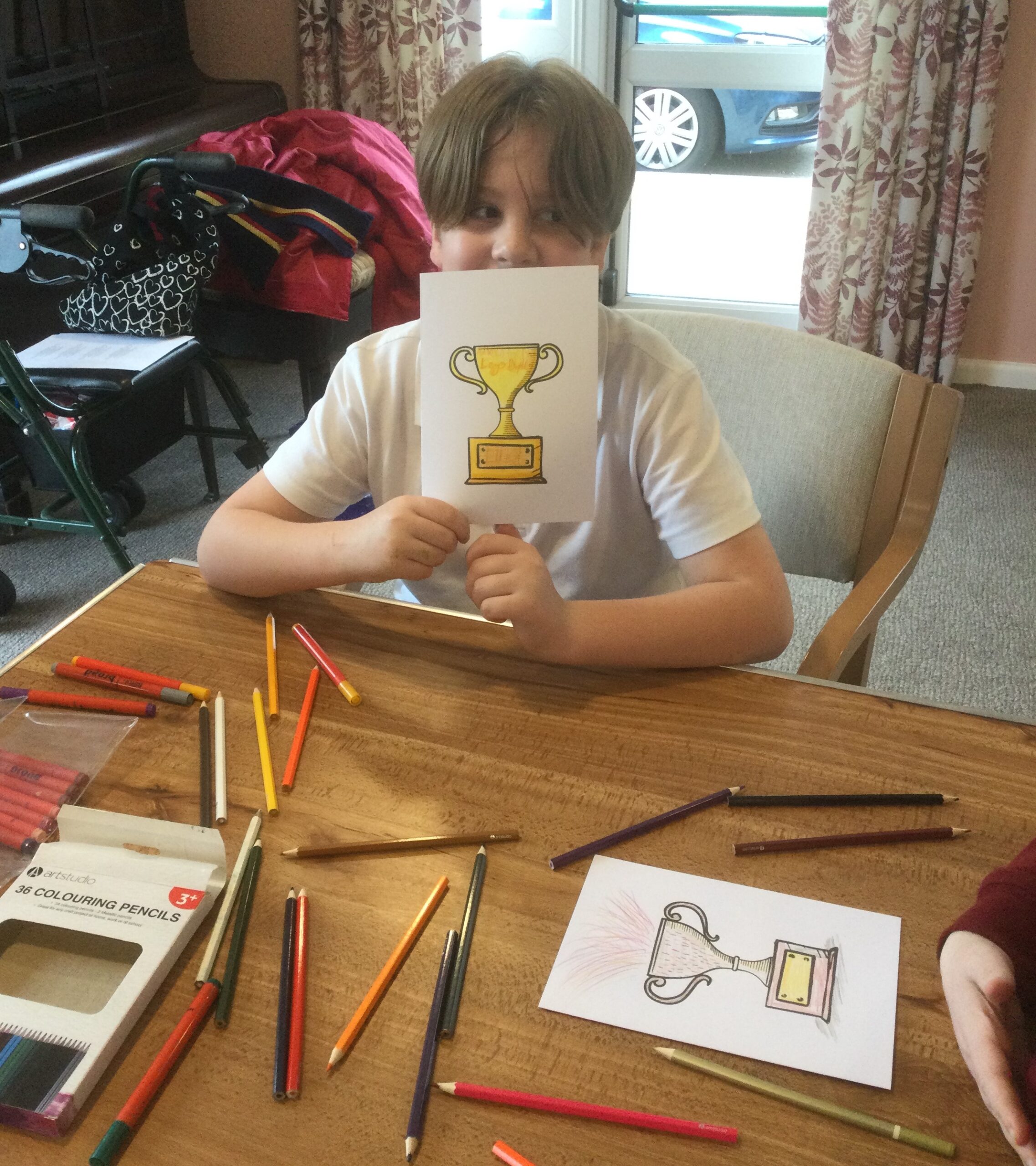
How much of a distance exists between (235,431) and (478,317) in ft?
6.57

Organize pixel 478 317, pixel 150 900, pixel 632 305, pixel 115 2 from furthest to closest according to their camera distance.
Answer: pixel 632 305
pixel 115 2
pixel 478 317
pixel 150 900

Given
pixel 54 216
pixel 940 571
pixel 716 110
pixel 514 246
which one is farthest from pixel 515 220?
pixel 716 110

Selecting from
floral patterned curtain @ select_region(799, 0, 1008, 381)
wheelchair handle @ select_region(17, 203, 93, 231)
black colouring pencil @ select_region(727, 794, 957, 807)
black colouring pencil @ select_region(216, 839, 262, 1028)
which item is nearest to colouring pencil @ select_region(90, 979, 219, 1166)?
black colouring pencil @ select_region(216, 839, 262, 1028)

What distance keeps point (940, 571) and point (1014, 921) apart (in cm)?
205

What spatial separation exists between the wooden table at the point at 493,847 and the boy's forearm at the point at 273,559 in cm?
2

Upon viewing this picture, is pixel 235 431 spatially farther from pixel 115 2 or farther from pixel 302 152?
pixel 115 2

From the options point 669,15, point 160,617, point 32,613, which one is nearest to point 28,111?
point 32,613

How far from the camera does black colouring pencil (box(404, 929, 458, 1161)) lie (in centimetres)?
48

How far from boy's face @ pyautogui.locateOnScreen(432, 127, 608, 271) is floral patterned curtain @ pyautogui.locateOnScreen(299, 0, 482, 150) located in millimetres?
2536

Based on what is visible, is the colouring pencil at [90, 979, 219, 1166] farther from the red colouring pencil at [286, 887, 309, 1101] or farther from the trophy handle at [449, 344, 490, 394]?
the trophy handle at [449, 344, 490, 394]

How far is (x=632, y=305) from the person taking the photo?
3771 millimetres

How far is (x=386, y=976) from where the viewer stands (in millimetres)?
560

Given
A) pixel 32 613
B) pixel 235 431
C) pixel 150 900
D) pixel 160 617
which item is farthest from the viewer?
pixel 235 431

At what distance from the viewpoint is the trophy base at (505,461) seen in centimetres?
79
